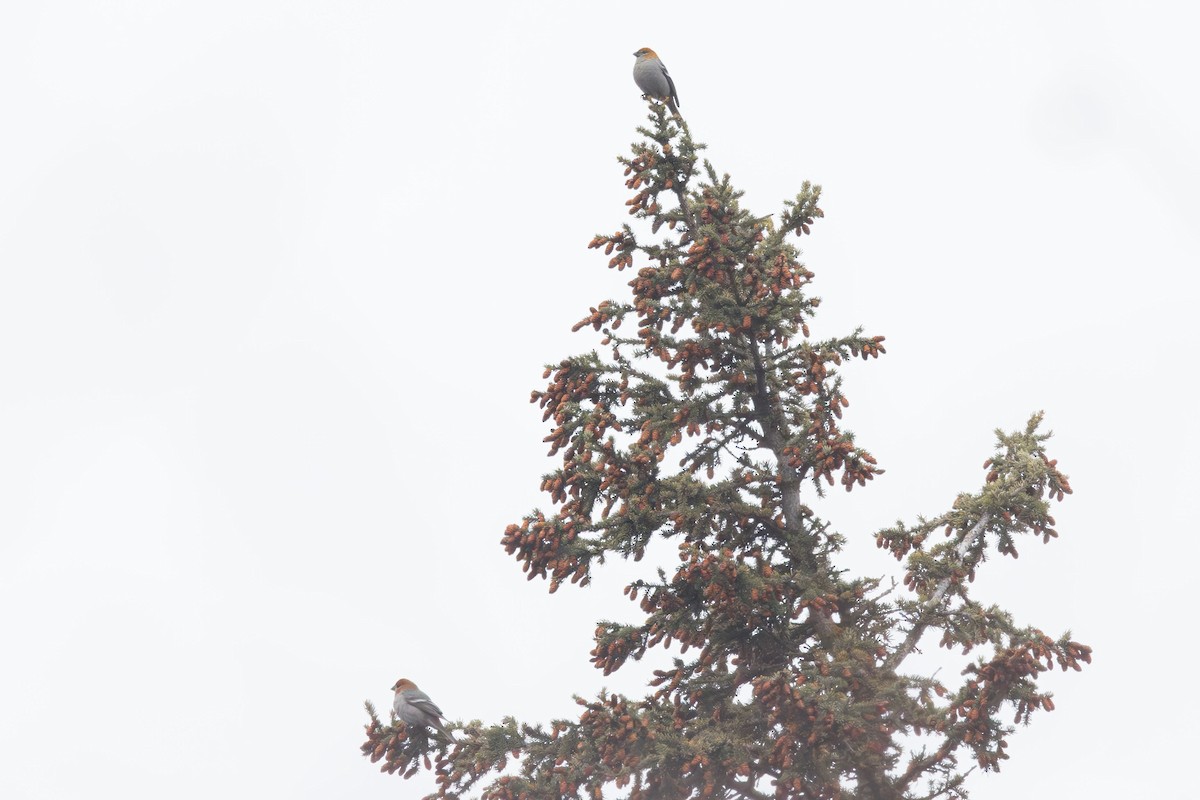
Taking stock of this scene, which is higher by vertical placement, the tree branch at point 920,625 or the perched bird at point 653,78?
the perched bird at point 653,78

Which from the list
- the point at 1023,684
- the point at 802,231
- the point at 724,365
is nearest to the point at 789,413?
the point at 724,365

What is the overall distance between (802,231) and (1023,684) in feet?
17.1

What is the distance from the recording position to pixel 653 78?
17312 mm

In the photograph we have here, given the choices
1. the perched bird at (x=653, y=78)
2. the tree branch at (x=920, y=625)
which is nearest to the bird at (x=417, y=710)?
the tree branch at (x=920, y=625)

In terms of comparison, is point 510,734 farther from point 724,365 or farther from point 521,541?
point 724,365

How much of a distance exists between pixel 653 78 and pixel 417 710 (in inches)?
336

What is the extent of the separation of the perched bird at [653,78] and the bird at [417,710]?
799cm

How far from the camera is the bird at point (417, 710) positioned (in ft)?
44.6

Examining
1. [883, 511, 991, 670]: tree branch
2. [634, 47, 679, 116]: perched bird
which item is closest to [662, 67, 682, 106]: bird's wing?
[634, 47, 679, 116]: perched bird

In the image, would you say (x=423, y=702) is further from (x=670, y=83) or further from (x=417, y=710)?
(x=670, y=83)

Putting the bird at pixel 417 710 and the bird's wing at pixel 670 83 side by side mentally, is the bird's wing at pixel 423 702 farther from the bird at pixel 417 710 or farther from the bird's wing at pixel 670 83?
the bird's wing at pixel 670 83

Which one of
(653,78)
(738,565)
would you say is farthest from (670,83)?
(738,565)

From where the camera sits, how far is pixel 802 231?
567 inches

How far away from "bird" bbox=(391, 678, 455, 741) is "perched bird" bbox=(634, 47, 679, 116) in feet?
26.2
